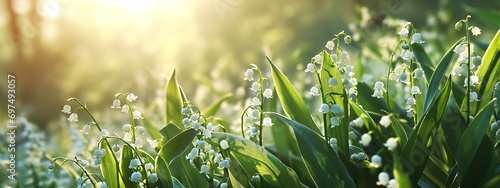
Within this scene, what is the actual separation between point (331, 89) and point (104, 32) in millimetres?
11886

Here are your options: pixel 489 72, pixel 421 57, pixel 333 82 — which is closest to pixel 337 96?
pixel 333 82

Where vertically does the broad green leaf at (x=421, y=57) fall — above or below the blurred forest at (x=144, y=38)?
below

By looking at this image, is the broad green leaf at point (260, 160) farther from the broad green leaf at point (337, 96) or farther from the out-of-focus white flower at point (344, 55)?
the out-of-focus white flower at point (344, 55)

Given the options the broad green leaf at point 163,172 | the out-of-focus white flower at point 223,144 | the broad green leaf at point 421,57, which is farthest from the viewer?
the broad green leaf at point 421,57

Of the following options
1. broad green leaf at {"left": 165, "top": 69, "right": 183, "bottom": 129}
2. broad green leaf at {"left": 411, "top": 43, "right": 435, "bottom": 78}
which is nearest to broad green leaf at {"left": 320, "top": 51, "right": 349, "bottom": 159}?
broad green leaf at {"left": 411, "top": 43, "right": 435, "bottom": 78}

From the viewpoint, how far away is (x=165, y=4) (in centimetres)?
1044

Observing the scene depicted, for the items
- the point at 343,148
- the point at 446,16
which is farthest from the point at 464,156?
the point at 446,16

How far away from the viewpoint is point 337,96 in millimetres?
1258

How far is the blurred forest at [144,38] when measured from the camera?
Result: 32.0 ft

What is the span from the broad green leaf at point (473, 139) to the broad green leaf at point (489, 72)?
0.27 m

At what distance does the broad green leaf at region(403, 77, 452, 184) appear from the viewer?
1098mm

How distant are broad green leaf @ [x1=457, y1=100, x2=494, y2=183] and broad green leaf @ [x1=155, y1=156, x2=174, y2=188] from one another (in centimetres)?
77

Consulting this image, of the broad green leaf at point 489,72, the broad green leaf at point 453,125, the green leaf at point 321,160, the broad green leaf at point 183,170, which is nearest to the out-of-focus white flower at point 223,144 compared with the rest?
the green leaf at point 321,160

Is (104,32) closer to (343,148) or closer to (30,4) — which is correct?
(30,4)
